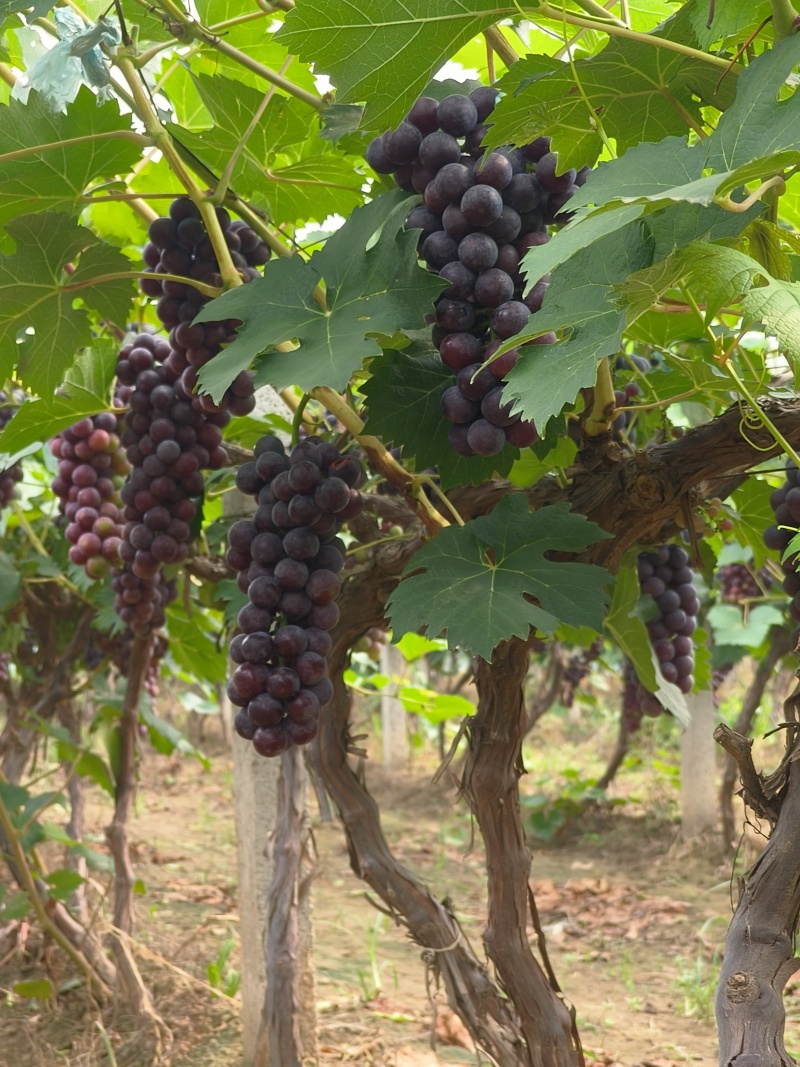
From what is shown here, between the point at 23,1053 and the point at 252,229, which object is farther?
the point at 23,1053

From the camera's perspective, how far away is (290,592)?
1142 mm

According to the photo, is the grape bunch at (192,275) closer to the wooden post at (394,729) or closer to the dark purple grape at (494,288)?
the dark purple grape at (494,288)

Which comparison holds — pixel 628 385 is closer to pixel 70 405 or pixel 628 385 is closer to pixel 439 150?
pixel 439 150

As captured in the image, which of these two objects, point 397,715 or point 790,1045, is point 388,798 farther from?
point 790,1045

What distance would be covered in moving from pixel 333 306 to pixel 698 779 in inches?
187

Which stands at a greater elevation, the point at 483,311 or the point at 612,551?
the point at 483,311

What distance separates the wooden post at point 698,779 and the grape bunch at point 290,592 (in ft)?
13.8

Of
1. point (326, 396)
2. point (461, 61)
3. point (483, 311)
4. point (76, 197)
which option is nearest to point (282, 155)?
point (461, 61)

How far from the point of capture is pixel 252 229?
4.31 feet

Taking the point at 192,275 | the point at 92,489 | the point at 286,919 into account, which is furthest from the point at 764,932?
the point at 92,489

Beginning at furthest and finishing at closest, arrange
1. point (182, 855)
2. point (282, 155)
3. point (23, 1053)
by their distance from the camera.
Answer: point (182, 855) < point (23, 1053) < point (282, 155)

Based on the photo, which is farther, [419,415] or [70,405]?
[70,405]

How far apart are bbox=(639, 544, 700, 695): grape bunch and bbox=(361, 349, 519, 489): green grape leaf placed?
65cm

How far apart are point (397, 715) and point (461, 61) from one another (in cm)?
665
